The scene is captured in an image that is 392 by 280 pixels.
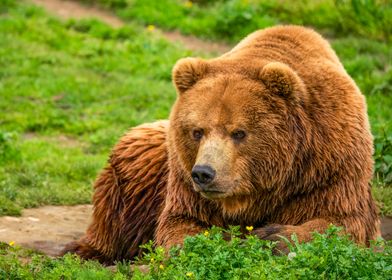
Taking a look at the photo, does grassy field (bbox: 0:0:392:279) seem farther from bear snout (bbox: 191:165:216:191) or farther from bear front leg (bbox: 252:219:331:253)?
bear front leg (bbox: 252:219:331:253)

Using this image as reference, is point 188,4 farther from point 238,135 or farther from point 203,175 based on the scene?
point 203,175

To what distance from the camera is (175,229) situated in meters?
6.30

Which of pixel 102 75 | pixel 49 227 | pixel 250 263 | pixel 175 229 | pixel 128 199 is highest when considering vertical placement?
pixel 250 263

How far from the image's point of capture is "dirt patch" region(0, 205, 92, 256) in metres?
7.20

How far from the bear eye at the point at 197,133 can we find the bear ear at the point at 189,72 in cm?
34

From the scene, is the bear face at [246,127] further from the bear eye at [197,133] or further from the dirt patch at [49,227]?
the dirt patch at [49,227]

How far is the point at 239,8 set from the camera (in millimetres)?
13625

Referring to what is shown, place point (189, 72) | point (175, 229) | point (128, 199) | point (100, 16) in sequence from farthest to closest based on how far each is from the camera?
1. point (100, 16)
2. point (128, 199)
3. point (175, 229)
4. point (189, 72)

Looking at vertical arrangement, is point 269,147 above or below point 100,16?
above

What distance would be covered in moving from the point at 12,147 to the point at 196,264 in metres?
4.88

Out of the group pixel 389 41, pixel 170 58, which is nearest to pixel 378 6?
pixel 389 41

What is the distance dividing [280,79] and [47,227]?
103 inches

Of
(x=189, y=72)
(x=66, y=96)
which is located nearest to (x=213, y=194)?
(x=189, y=72)

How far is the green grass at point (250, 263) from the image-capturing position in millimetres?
5047
